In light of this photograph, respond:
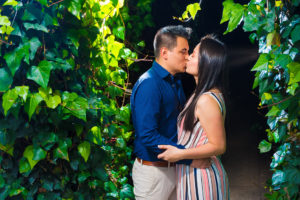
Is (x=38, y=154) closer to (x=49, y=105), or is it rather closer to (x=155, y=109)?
(x=49, y=105)

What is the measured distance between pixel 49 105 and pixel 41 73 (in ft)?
0.44

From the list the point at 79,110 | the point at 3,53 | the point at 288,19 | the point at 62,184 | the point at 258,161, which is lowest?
the point at 258,161

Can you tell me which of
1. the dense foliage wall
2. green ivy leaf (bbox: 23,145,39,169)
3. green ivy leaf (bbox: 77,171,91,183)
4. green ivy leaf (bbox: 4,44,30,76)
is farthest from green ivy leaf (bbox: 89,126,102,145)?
green ivy leaf (bbox: 4,44,30,76)

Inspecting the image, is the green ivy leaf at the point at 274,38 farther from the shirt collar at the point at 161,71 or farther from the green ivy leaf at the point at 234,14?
the shirt collar at the point at 161,71

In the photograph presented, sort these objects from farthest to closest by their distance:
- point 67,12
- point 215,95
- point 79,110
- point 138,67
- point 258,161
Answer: point 258,161, point 138,67, point 215,95, point 67,12, point 79,110

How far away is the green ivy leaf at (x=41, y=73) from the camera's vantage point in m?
1.18

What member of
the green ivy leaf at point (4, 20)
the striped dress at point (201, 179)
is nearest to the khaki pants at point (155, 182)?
the striped dress at point (201, 179)

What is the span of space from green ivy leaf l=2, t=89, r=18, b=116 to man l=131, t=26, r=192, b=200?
0.84 m

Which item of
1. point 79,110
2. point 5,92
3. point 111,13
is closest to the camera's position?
point 5,92

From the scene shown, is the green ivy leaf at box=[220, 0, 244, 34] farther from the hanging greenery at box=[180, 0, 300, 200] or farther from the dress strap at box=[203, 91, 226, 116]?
the dress strap at box=[203, 91, 226, 116]

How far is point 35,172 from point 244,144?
3615mm

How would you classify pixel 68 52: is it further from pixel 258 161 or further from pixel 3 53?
pixel 258 161

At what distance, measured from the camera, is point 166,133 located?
1.98 meters

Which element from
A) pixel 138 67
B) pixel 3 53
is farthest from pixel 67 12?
pixel 138 67
